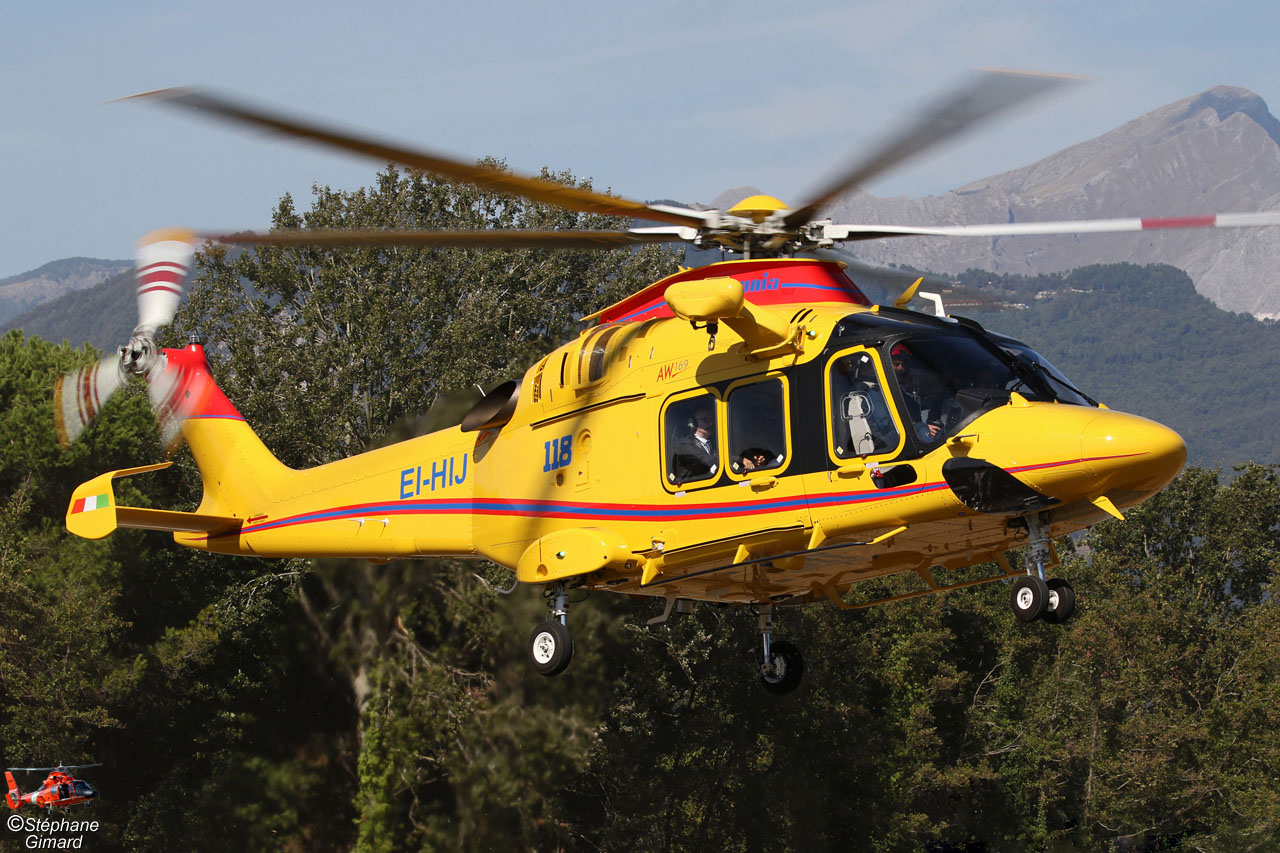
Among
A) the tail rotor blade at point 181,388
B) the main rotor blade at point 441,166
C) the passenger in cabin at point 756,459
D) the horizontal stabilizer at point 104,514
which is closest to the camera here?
the main rotor blade at point 441,166

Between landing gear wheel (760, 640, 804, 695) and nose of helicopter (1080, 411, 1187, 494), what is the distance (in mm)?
4566

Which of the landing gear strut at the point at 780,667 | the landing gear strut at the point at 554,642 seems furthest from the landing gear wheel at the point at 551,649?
the landing gear strut at the point at 780,667

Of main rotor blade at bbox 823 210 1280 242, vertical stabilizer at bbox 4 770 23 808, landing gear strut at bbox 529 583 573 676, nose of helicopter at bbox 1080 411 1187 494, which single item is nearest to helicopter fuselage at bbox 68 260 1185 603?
nose of helicopter at bbox 1080 411 1187 494

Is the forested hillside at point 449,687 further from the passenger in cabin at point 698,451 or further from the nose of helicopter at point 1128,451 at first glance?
the nose of helicopter at point 1128,451

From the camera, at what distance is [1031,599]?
10180mm

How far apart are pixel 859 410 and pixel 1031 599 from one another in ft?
6.60

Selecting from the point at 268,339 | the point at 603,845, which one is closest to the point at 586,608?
the point at 603,845

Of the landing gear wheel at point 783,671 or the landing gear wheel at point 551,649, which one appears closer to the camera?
the landing gear wheel at point 551,649

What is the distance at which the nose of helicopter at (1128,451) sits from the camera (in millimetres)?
9797

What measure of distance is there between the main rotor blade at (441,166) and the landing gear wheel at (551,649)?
13.1 feet

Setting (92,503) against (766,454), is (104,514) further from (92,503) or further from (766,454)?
(766,454)

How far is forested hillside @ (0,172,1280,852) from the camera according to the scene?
2467cm

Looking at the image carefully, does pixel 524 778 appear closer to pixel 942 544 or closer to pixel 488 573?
pixel 488 573

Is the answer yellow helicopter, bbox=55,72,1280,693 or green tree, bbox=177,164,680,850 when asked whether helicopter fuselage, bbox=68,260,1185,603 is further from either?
green tree, bbox=177,164,680,850
